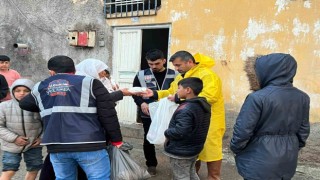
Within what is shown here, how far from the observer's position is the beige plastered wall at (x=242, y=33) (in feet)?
15.2

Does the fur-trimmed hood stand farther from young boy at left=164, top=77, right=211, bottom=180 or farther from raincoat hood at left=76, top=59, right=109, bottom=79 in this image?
raincoat hood at left=76, top=59, right=109, bottom=79

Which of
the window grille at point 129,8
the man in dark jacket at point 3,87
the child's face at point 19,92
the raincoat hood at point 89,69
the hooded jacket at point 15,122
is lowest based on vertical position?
the hooded jacket at point 15,122

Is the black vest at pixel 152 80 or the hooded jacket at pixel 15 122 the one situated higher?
the black vest at pixel 152 80

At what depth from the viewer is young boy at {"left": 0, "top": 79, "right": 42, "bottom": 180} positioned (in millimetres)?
3256

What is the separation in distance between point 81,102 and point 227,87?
3.26 metres

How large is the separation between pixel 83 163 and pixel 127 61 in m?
4.23

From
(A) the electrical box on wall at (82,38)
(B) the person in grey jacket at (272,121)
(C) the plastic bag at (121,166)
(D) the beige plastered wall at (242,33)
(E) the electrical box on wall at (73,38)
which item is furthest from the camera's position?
(E) the electrical box on wall at (73,38)

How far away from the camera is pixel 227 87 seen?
17.7 ft

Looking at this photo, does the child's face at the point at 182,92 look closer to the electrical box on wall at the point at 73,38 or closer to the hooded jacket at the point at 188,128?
the hooded jacket at the point at 188,128

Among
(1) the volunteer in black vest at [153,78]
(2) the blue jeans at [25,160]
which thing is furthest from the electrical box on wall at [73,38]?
(2) the blue jeans at [25,160]

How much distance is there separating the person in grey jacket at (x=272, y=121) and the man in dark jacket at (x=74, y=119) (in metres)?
1.11

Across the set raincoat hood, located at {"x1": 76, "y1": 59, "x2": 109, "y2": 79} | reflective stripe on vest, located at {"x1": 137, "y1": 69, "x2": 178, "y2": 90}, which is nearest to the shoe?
reflective stripe on vest, located at {"x1": 137, "y1": 69, "x2": 178, "y2": 90}

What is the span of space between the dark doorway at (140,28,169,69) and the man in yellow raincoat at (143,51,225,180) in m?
3.52

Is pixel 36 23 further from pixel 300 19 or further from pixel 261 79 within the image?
pixel 261 79
